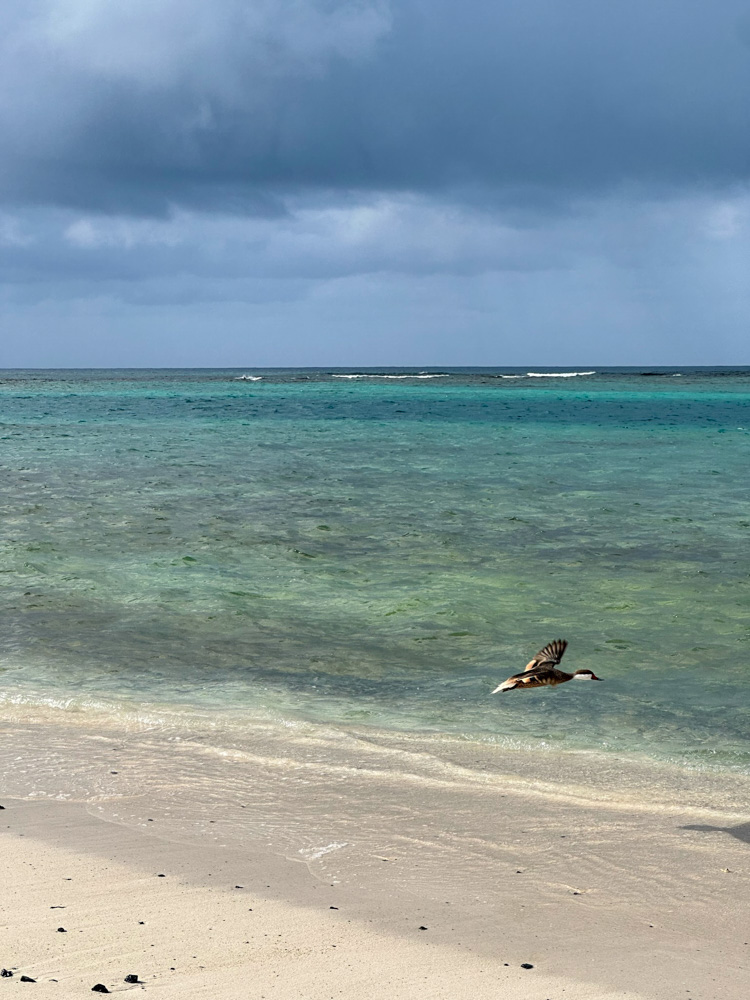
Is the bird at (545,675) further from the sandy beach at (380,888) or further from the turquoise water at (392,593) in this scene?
the turquoise water at (392,593)

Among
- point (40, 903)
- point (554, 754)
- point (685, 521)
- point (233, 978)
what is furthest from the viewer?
point (685, 521)

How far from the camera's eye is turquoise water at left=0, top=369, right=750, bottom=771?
8.43 metres

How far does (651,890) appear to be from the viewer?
5199 mm

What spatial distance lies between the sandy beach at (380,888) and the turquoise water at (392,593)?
4.41 ft

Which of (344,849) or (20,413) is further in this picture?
(20,413)

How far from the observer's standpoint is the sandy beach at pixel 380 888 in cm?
425

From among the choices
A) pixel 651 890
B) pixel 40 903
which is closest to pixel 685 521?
pixel 651 890

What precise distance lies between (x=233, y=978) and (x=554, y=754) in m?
3.68

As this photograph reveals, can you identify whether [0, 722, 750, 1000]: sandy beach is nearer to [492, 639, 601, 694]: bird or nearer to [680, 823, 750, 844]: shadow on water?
[680, 823, 750, 844]: shadow on water

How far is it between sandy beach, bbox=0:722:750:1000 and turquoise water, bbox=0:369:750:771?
135 centimetres

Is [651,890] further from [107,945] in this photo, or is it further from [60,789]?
[60,789]

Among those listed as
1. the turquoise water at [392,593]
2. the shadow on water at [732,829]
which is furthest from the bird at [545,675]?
the turquoise water at [392,593]

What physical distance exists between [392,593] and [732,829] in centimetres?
677

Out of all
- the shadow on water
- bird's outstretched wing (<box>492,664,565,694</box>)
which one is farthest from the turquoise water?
bird's outstretched wing (<box>492,664,565,694</box>)
